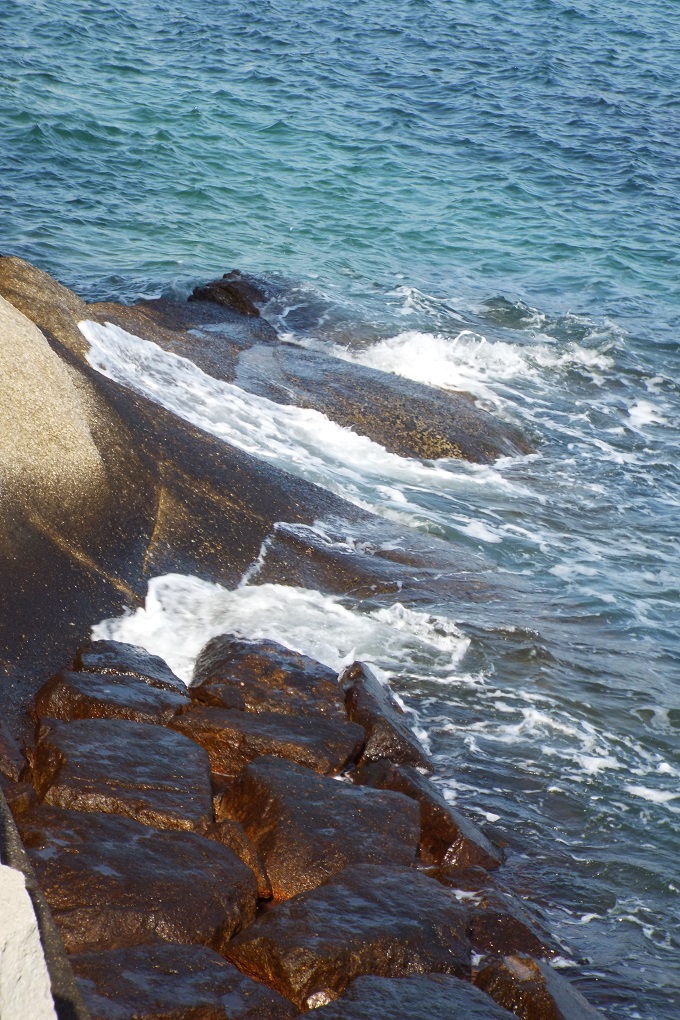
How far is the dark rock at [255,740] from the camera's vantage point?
17.3 ft

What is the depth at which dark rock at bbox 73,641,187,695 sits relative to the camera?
550 cm

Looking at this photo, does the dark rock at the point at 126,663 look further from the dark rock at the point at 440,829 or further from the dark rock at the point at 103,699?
the dark rock at the point at 440,829

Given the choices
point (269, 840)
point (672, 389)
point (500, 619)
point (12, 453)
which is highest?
point (12, 453)

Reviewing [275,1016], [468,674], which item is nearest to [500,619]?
[468,674]

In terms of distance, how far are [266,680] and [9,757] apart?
1530mm

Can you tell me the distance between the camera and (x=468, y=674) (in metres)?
6.72

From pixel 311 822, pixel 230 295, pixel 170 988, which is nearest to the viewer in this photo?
pixel 170 988

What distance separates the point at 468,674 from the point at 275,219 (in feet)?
43.2

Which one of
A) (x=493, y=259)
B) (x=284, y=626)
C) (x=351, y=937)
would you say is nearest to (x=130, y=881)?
(x=351, y=937)

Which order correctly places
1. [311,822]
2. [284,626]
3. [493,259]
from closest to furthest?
[311,822] < [284,626] < [493,259]

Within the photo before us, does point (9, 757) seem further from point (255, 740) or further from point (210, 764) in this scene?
point (255, 740)

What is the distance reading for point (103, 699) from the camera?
5.17m

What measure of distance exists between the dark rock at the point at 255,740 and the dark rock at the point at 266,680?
0.49 ft

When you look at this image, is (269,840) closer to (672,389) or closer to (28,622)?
(28,622)
